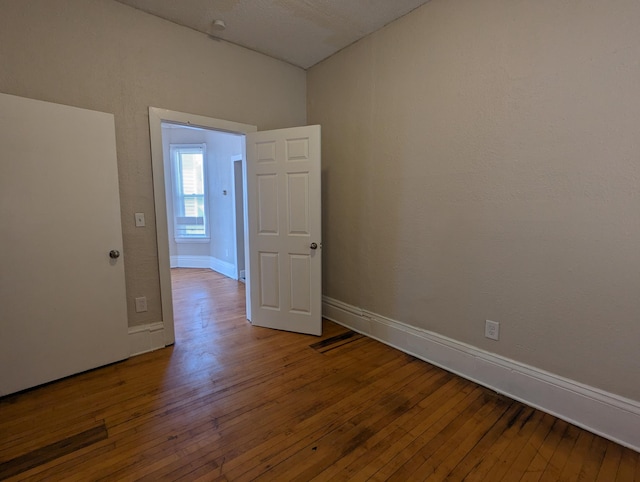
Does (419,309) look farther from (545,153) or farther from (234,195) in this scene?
(234,195)

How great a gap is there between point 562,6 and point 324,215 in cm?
243

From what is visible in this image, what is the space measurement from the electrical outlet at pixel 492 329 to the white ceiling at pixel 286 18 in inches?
98.1

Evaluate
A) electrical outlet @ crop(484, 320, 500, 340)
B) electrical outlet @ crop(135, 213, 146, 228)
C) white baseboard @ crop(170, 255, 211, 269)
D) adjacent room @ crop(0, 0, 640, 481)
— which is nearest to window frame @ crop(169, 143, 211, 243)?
white baseboard @ crop(170, 255, 211, 269)

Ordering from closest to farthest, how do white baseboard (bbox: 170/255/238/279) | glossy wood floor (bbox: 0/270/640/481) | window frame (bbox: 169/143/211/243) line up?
glossy wood floor (bbox: 0/270/640/481) < window frame (bbox: 169/143/211/243) < white baseboard (bbox: 170/255/238/279)

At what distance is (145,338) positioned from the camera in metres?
2.67

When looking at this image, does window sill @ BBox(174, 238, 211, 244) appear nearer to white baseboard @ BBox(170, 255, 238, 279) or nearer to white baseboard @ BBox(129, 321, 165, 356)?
white baseboard @ BBox(170, 255, 238, 279)

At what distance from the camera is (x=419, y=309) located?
2.59m

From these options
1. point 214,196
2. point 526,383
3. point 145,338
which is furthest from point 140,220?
point 214,196

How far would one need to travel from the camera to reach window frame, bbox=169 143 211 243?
6074 millimetres

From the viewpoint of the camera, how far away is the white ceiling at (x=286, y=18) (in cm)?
238

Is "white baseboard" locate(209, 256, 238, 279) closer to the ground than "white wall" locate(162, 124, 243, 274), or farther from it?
closer to the ground

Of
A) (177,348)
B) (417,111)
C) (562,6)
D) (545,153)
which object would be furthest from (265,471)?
(562,6)

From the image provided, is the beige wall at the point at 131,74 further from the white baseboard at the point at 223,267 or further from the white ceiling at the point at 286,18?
the white baseboard at the point at 223,267

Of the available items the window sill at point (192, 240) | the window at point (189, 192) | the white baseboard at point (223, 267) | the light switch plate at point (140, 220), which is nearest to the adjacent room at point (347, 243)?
the light switch plate at point (140, 220)
